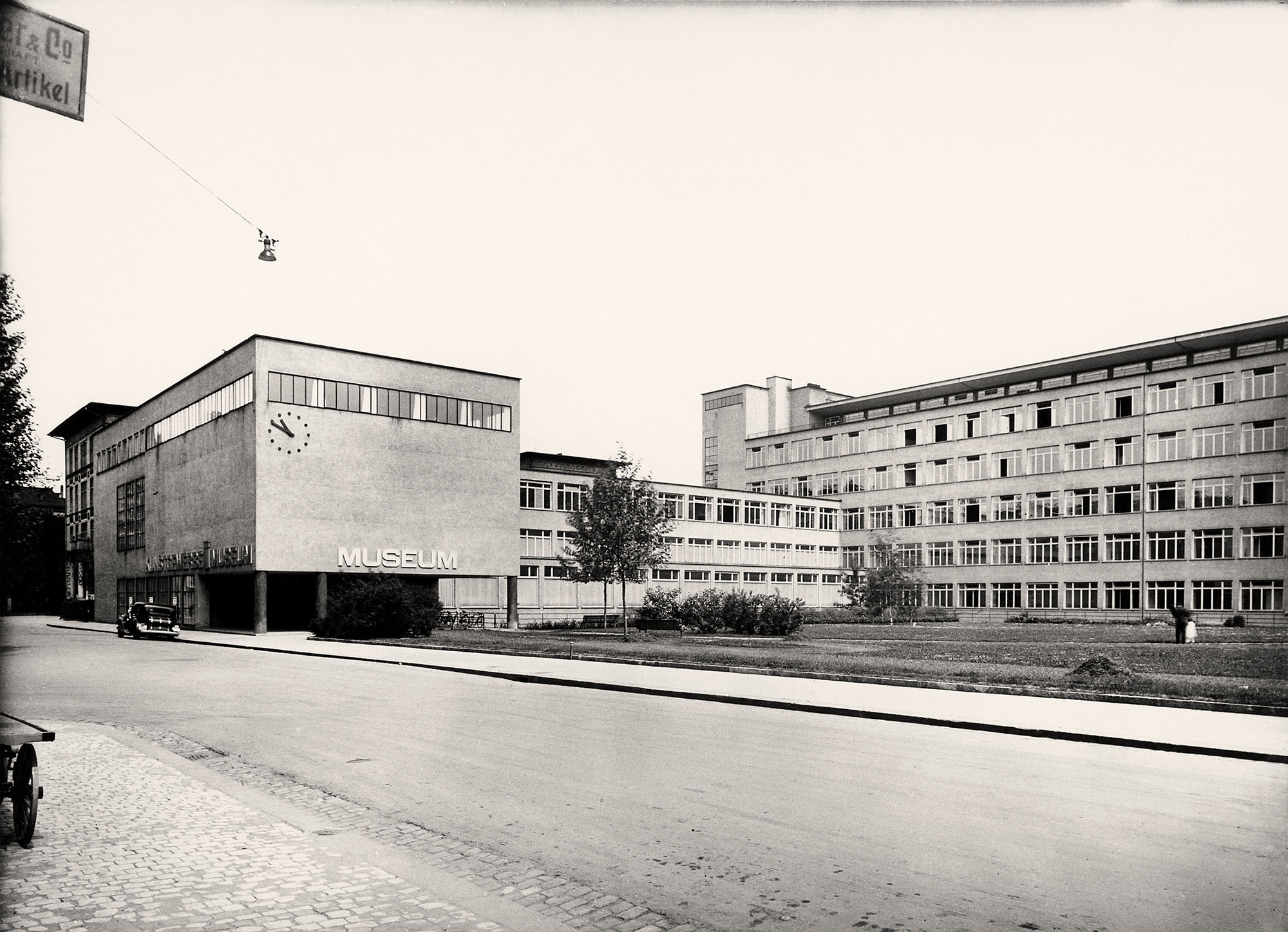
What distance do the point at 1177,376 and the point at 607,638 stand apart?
42.5 meters

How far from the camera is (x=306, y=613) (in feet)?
165

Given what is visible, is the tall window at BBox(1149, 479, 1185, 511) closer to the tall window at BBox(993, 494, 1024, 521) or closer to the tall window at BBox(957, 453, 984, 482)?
the tall window at BBox(993, 494, 1024, 521)

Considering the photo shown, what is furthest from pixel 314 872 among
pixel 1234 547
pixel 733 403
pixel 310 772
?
pixel 733 403

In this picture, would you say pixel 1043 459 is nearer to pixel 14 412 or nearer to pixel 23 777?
pixel 14 412

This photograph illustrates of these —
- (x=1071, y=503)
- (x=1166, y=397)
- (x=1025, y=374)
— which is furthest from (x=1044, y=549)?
(x=1166, y=397)

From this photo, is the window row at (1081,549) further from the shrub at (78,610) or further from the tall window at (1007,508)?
the shrub at (78,610)

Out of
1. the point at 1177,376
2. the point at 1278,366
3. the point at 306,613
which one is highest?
the point at 1177,376

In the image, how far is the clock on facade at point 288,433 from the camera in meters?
44.1

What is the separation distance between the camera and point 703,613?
3956cm

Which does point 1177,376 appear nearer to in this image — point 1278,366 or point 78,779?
point 1278,366

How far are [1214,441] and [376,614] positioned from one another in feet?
156

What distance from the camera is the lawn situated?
17266 millimetres

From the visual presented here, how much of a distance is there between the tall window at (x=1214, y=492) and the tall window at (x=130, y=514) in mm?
63939

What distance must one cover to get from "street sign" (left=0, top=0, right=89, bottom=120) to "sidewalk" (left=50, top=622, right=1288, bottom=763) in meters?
12.2
